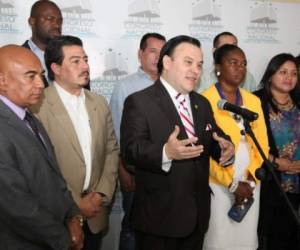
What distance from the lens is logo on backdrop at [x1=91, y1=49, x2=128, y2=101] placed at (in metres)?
3.60

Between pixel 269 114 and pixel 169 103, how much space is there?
3.99 feet

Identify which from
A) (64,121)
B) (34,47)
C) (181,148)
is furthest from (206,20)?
(181,148)

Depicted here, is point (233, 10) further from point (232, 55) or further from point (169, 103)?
point (169, 103)

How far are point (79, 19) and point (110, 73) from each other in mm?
595

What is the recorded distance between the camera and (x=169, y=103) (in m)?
2.08

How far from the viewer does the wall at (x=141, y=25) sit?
11.2ft

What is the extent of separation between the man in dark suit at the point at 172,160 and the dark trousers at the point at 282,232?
122 centimetres

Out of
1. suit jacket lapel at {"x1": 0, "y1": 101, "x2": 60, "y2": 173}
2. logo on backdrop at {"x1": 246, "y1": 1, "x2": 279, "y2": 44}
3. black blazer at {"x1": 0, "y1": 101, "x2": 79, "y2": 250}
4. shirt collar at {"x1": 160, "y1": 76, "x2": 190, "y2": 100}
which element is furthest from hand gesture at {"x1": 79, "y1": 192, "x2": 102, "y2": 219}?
logo on backdrop at {"x1": 246, "y1": 1, "x2": 279, "y2": 44}

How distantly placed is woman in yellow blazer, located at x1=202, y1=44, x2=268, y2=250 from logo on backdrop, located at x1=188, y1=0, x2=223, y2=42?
4.40 ft

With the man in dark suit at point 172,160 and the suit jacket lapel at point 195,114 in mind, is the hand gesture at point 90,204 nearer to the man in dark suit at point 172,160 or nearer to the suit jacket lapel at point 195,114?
the man in dark suit at point 172,160

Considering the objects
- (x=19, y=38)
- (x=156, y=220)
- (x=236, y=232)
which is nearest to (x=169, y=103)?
(x=156, y=220)

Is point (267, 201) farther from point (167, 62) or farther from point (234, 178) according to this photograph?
point (167, 62)

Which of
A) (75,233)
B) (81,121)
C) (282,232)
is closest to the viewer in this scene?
Answer: (75,233)

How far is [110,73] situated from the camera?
3.63 meters
